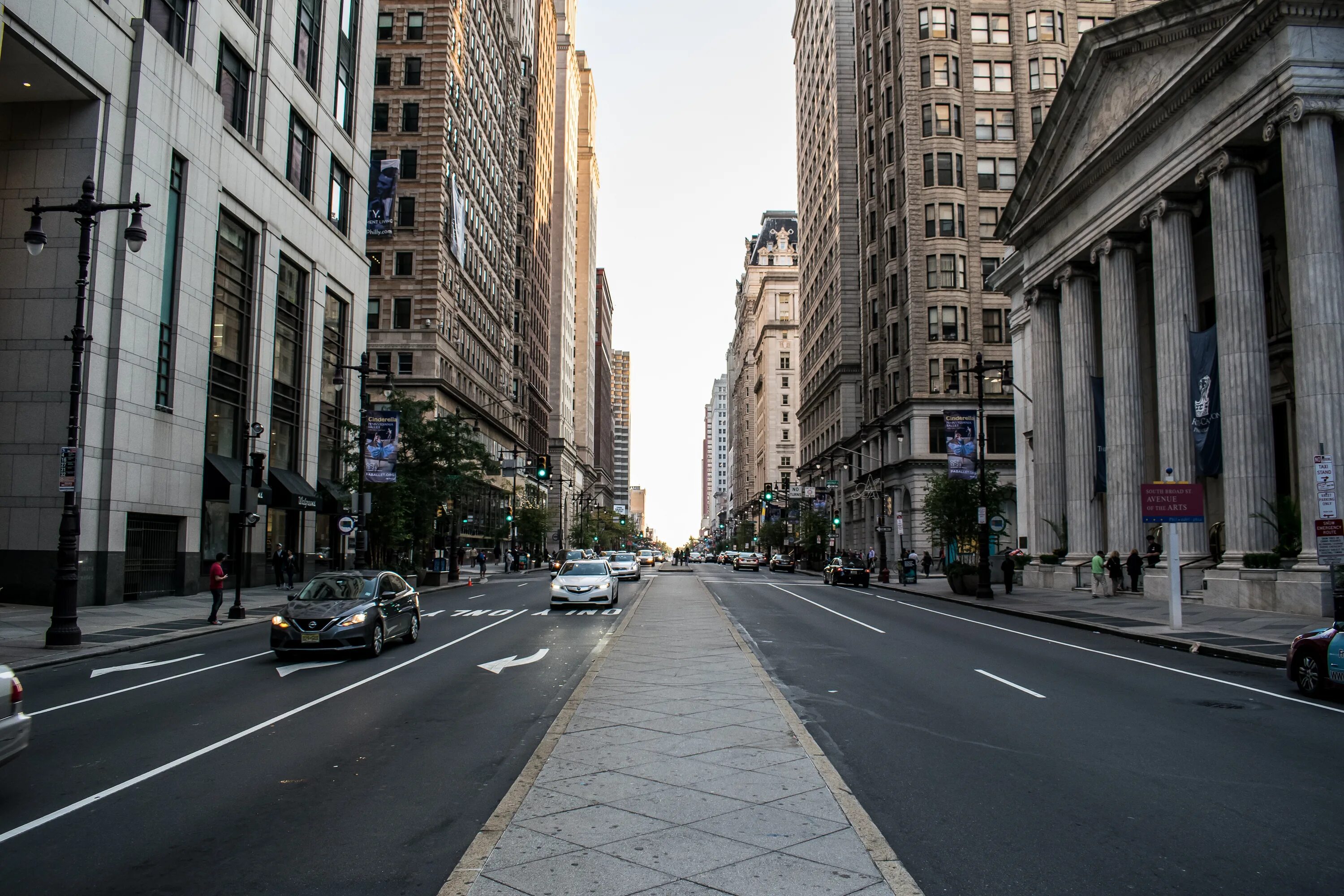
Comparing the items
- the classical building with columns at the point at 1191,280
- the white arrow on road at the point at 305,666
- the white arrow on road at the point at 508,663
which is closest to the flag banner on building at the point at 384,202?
the classical building with columns at the point at 1191,280

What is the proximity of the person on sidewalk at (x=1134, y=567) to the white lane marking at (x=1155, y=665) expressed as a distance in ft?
31.2

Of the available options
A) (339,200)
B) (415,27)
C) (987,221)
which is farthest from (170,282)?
(987,221)

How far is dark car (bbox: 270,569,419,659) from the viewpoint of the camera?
15625 millimetres

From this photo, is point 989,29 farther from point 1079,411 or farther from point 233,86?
point 233,86

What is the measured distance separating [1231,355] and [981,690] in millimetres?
20654

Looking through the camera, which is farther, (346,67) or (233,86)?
(346,67)

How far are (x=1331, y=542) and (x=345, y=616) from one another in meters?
18.2

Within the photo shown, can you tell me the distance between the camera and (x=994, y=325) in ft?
223

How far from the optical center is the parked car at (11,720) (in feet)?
22.7

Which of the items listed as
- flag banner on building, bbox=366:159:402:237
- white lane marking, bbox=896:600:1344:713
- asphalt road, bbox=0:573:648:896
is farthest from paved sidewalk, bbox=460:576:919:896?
flag banner on building, bbox=366:159:402:237

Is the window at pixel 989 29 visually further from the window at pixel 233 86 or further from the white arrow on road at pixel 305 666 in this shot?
Result: the white arrow on road at pixel 305 666

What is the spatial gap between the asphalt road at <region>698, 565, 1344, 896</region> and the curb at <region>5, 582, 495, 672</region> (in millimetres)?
12540

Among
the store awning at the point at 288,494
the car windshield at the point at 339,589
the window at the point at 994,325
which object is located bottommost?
the car windshield at the point at 339,589

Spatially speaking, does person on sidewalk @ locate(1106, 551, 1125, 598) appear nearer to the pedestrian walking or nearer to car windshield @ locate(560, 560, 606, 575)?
the pedestrian walking
